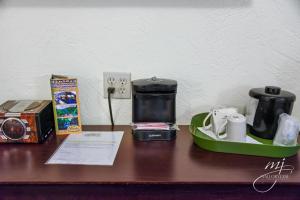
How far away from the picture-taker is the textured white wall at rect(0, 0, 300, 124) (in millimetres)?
1053

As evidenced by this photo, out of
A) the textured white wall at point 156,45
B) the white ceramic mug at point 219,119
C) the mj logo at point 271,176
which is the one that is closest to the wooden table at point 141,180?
the mj logo at point 271,176

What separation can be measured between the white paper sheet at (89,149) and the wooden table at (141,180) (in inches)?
1.3

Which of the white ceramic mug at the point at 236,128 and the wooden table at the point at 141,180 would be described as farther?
the white ceramic mug at the point at 236,128

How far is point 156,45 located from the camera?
1.09 m

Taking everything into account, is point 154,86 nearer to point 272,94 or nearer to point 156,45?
point 156,45

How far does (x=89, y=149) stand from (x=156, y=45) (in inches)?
18.9

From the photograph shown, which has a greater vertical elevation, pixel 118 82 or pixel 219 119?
pixel 118 82

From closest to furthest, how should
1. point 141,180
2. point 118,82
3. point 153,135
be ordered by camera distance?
point 141,180 < point 153,135 < point 118,82

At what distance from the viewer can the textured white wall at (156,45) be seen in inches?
41.4

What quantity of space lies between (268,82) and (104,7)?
0.73 m

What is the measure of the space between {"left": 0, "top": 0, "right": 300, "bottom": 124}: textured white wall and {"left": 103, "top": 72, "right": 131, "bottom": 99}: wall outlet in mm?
27

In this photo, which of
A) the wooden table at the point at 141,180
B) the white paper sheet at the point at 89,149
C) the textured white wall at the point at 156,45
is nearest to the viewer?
the wooden table at the point at 141,180

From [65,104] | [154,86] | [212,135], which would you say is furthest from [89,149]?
[212,135]

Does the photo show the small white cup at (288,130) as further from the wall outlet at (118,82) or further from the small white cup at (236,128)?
the wall outlet at (118,82)
